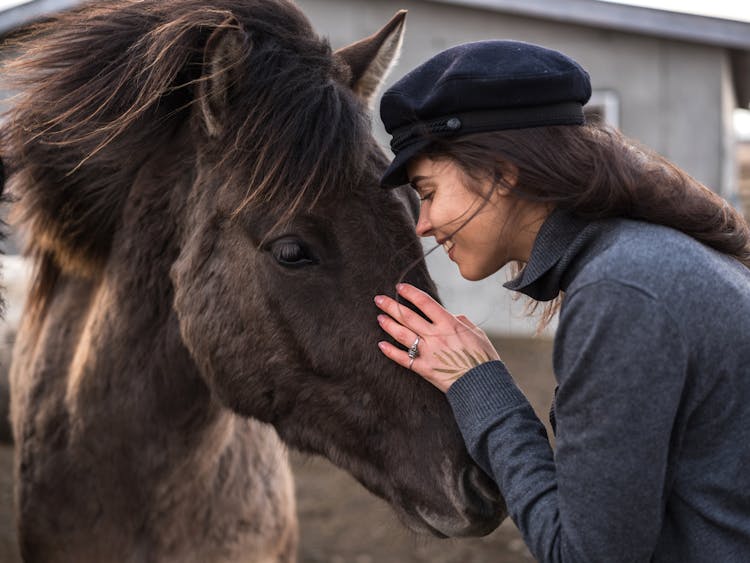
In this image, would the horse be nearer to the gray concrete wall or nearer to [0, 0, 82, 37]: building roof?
the gray concrete wall

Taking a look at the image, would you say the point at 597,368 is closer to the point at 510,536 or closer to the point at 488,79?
the point at 488,79

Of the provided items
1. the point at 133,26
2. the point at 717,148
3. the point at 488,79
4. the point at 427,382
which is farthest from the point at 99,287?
the point at 717,148

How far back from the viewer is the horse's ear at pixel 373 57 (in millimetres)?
2566

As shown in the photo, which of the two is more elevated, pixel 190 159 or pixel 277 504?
pixel 190 159

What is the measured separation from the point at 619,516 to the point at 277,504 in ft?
6.09

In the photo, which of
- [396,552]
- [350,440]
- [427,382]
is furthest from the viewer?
[396,552]

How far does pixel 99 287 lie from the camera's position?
2.75 meters

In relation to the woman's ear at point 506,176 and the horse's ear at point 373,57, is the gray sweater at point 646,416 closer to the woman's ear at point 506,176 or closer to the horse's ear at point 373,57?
the woman's ear at point 506,176

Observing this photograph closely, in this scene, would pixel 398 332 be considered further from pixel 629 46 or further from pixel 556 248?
pixel 629 46

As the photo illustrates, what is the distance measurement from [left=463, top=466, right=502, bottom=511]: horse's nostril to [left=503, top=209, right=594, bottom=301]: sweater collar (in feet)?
1.50

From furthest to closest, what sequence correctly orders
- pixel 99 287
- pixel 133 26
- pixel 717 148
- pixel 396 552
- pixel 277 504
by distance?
pixel 717 148 → pixel 396 552 → pixel 277 504 → pixel 99 287 → pixel 133 26

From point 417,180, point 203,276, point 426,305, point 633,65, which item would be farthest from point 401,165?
point 633,65

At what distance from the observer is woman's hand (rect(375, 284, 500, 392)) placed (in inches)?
73.7

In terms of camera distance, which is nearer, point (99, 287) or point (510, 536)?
point (99, 287)
